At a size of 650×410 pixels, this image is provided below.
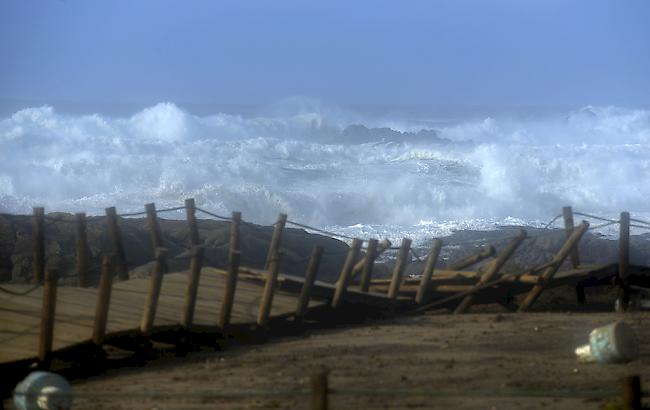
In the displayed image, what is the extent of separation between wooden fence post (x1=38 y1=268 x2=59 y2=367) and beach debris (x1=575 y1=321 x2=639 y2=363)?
199 inches

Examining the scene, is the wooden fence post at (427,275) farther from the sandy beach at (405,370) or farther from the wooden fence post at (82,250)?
the wooden fence post at (82,250)

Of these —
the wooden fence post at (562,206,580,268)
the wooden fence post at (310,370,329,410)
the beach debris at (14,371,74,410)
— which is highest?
the wooden fence post at (562,206,580,268)

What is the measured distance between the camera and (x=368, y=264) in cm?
1497

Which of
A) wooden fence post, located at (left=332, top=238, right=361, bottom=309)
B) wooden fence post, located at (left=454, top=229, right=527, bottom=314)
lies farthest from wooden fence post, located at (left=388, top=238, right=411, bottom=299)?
wooden fence post, located at (left=454, top=229, right=527, bottom=314)

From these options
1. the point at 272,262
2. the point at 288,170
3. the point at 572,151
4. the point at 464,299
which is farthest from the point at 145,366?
the point at 572,151

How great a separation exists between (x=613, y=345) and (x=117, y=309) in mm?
5459

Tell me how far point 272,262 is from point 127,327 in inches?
81.6

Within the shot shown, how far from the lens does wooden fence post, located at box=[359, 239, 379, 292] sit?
14.7 meters

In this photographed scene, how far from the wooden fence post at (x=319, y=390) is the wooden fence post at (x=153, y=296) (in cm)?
532

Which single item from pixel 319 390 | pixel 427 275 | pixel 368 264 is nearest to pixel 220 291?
pixel 368 264

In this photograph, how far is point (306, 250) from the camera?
783 inches

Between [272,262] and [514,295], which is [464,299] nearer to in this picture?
[514,295]

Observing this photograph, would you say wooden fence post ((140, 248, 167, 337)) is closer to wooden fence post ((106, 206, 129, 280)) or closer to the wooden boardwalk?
the wooden boardwalk

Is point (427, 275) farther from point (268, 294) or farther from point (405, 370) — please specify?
point (405, 370)
